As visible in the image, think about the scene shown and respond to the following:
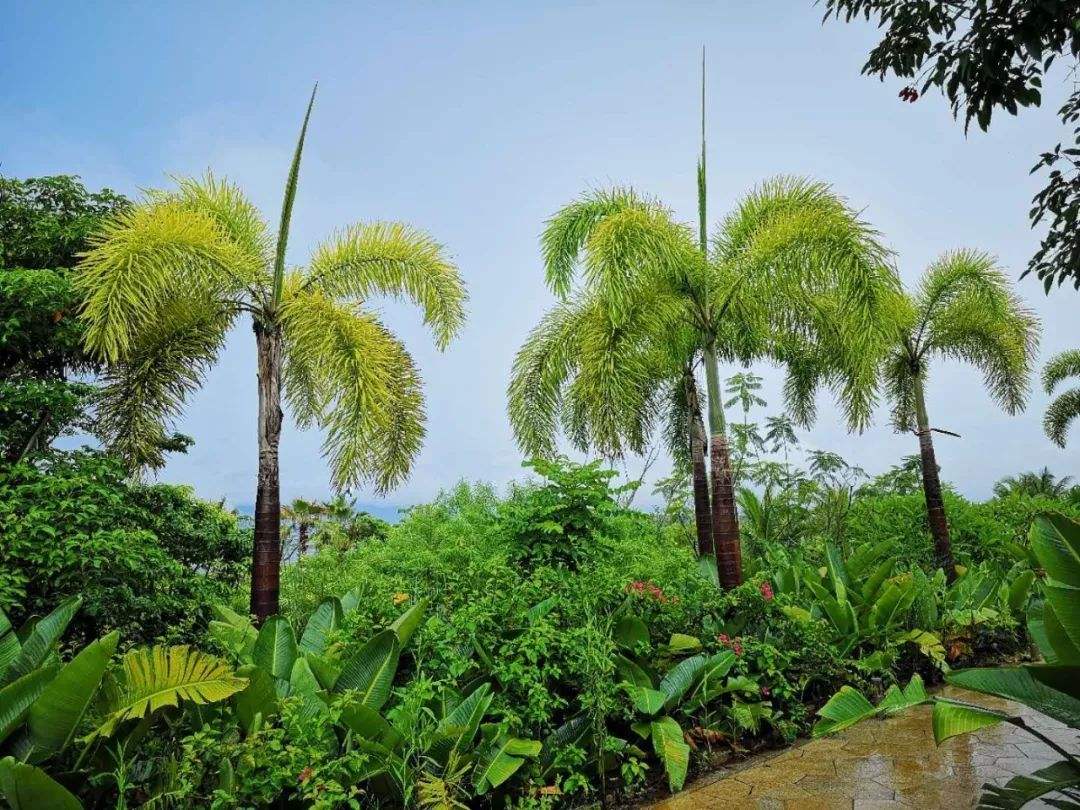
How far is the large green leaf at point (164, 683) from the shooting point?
3.68 metres

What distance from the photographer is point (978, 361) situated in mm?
14953

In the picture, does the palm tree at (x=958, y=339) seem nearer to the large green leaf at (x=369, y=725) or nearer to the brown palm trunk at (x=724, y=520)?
the brown palm trunk at (x=724, y=520)

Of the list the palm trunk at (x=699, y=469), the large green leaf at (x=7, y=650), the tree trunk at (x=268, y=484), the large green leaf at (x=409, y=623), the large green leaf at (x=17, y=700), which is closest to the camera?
the large green leaf at (x=17, y=700)

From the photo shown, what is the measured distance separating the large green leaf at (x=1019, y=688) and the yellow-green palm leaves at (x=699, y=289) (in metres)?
5.60

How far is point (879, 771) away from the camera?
4988 millimetres

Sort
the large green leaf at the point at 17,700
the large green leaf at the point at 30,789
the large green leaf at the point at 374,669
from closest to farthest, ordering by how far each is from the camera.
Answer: the large green leaf at the point at 30,789 → the large green leaf at the point at 17,700 → the large green leaf at the point at 374,669

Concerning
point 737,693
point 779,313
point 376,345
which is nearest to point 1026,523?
point 779,313

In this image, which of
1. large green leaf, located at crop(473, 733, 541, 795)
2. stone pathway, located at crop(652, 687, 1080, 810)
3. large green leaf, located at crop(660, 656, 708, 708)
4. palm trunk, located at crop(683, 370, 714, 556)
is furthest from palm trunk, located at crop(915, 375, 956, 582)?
large green leaf, located at crop(473, 733, 541, 795)

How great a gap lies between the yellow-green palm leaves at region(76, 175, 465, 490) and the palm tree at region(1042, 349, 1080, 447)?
2252 centimetres

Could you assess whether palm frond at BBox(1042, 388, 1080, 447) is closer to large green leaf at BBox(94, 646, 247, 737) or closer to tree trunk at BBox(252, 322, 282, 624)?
tree trunk at BBox(252, 322, 282, 624)

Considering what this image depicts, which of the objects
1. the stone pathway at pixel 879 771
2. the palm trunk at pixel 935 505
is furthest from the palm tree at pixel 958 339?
the stone pathway at pixel 879 771

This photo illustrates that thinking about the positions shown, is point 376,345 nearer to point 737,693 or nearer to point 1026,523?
point 737,693

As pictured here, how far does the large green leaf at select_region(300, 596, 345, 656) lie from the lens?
209 inches

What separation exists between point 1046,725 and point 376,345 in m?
7.41
